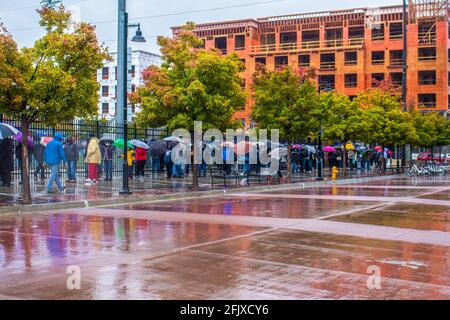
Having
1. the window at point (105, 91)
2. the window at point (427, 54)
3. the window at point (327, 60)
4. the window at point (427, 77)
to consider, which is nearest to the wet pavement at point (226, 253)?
the window at point (427, 77)

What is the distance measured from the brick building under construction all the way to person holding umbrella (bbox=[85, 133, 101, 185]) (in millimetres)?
41114

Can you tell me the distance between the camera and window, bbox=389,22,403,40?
6913cm

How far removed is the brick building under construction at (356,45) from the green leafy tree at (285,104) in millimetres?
34886

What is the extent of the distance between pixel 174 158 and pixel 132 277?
20.1m

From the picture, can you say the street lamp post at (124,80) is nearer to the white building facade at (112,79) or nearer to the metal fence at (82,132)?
the metal fence at (82,132)

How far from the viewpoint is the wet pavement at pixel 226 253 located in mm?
6664

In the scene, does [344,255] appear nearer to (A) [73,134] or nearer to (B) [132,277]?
(B) [132,277]

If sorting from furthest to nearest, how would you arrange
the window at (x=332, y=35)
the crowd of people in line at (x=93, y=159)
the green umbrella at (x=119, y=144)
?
the window at (x=332, y=35), the green umbrella at (x=119, y=144), the crowd of people in line at (x=93, y=159)

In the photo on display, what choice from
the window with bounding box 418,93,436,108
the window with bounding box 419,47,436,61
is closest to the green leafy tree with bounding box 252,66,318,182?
the window with bounding box 418,93,436,108

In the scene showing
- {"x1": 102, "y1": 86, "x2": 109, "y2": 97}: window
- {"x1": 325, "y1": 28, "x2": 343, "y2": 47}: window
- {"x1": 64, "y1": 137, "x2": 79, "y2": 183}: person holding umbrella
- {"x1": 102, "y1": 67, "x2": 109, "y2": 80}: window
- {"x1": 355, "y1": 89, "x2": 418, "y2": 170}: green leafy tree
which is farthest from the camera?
{"x1": 102, "y1": 86, "x2": 109, "y2": 97}: window

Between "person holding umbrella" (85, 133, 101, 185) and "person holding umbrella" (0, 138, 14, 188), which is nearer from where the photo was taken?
"person holding umbrella" (0, 138, 14, 188)

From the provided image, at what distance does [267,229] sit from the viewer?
11.7 meters

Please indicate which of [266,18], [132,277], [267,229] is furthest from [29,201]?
[266,18]

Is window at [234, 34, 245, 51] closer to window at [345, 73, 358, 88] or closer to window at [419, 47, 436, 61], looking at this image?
window at [345, 73, 358, 88]
